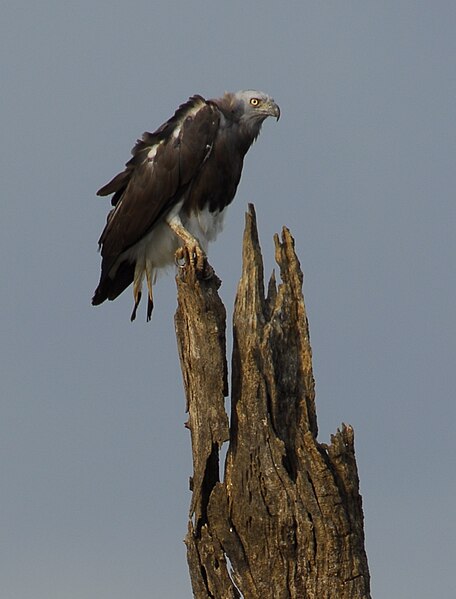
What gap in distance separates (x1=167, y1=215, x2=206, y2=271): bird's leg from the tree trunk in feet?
2.48

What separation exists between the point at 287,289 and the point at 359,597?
2.43 metres

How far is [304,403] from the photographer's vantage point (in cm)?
1016

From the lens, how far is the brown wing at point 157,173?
13023 millimetres

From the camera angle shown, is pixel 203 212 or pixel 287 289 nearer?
pixel 287 289

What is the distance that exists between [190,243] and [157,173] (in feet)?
4.03

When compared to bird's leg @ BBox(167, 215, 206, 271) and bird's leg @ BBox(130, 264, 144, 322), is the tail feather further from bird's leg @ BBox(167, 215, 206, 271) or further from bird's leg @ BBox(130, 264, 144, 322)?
bird's leg @ BBox(167, 215, 206, 271)

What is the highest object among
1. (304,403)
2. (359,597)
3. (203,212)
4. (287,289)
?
(203,212)

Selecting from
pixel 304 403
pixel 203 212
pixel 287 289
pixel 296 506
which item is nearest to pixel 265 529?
pixel 296 506

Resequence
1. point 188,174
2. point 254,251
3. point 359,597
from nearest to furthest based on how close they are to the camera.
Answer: point 359,597, point 254,251, point 188,174

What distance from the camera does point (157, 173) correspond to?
43.0ft

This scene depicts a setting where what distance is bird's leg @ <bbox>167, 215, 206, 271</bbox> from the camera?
11.5 meters

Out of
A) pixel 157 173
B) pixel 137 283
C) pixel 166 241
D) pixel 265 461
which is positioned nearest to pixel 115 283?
pixel 137 283

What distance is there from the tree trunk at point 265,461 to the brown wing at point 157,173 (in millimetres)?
2519

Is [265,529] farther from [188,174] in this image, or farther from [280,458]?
[188,174]
